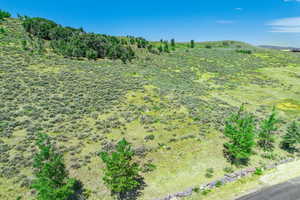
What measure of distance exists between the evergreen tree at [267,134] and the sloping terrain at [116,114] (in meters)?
1.10

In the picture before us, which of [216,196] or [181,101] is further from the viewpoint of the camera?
[181,101]

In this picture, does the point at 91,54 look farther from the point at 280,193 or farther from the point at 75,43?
the point at 280,193

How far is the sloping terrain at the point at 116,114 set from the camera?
15.9 metres

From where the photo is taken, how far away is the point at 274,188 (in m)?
14.0

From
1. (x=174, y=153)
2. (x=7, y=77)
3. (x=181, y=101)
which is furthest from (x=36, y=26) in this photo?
(x=174, y=153)

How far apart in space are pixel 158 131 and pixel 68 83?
808 inches

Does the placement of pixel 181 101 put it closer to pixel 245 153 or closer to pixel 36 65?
pixel 245 153

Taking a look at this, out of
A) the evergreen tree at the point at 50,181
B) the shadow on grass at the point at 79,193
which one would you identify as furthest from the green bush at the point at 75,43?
the evergreen tree at the point at 50,181

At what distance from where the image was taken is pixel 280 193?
13.4 metres

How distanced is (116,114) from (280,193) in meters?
19.2

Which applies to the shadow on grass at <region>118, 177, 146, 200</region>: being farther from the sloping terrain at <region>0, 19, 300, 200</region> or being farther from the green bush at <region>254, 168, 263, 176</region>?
the green bush at <region>254, 168, 263, 176</region>

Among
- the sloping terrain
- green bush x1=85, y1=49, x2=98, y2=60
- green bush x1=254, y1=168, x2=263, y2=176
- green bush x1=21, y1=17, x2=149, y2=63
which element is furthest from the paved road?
green bush x1=21, y1=17, x2=149, y2=63

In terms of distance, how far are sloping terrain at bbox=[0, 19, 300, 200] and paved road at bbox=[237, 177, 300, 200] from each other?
339 centimetres

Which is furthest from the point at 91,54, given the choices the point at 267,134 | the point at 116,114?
the point at 267,134
